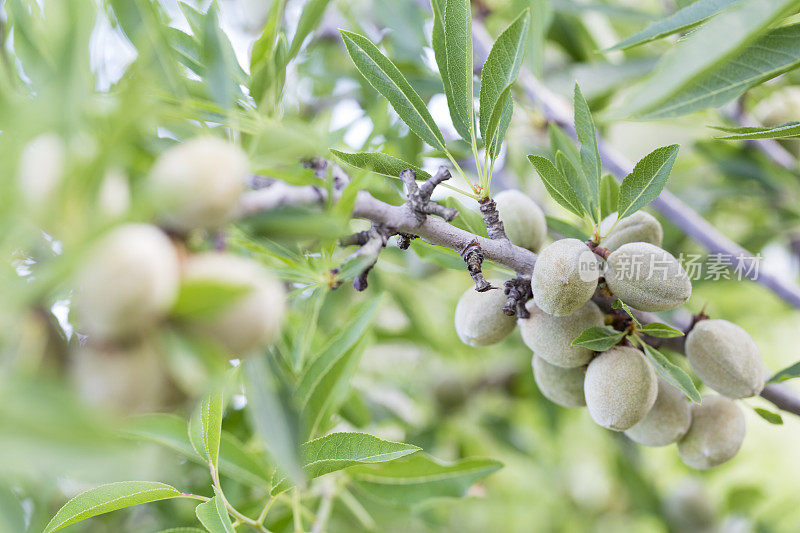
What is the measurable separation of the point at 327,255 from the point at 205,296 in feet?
1.11

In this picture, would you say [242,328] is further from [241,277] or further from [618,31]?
[618,31]

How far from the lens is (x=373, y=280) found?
1.43m

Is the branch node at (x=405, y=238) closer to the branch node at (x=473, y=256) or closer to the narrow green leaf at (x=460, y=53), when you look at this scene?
the branch node at (x=473, y=256)

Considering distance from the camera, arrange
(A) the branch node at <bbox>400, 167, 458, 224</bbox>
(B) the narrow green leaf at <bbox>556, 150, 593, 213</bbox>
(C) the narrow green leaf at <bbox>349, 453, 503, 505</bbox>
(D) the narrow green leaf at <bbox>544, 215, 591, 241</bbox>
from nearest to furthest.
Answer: (A) the branch node at <bbox>400, 167, 458, 224</bbox>, (B) the narrow green leaf at <bbox>556, 150, 593, 213</bbox>, (D) the narrow green leaf at <bbox>544, 215, 591, 241</bbox>, (C) the narrow green leaf at <bbox>349, 453, 503, 505</bbox>

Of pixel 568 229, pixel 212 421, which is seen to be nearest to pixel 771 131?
pixel 568 229

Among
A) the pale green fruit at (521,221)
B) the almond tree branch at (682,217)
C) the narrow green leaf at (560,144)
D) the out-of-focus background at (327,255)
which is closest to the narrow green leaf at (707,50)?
the out-of-focus background at (327,255)

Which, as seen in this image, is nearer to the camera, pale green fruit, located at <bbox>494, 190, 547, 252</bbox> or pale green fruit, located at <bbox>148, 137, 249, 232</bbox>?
pale green fruit, located at <bbox>148, 137, 249, 232</bbox>

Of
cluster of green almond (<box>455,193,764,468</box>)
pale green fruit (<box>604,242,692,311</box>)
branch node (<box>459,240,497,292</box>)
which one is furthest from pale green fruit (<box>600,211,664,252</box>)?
branch node (<box>459,240,497,292</box>)

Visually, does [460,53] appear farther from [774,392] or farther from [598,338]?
[774,392]

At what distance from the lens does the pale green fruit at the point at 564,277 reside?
620 millimetres

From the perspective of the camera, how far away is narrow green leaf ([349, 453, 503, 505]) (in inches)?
36.4

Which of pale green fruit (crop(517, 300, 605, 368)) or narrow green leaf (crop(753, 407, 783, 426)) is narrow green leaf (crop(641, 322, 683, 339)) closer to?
pale green fruit (crop(517, 300, 605, 368))

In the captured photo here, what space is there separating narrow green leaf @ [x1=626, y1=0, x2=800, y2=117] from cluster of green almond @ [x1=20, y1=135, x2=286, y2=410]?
0.26m

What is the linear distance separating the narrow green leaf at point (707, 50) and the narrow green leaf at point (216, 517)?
1.73 ft
